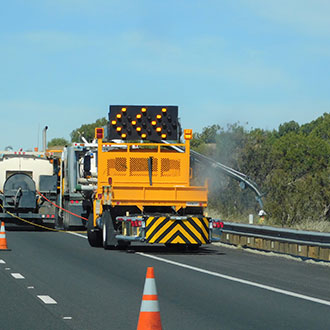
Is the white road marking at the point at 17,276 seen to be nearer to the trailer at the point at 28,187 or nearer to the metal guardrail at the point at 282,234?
the metal guardrail at the point at 282,234

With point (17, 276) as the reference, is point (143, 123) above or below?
above

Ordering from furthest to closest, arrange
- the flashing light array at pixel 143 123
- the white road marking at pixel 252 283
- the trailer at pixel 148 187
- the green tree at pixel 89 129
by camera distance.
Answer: the green tree at pixel 89 129 < the flashing light array at pixel 143 123 < the trailer at pixel 148 187 < the white road marking at pixel 252 283

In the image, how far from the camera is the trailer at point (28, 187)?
117 feet

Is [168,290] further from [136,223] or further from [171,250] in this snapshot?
[171,250]

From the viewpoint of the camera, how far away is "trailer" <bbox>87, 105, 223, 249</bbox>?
2231cm

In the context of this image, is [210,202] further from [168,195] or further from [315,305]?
[315,305]

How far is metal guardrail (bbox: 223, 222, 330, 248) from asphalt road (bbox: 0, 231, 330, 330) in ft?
1.88

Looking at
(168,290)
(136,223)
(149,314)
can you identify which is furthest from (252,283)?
(136,223)

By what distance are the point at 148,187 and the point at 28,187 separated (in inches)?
567

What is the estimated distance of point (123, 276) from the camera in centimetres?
1616

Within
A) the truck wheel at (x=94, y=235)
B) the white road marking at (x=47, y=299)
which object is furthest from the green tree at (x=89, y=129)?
the white road marking at (x=47, y=299)

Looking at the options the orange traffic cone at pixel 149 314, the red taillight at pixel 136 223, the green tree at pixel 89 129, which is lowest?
the orange traffic cone at pixel 149 314

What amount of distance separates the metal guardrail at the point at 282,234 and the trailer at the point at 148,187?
101 cm

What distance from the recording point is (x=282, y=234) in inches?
840
